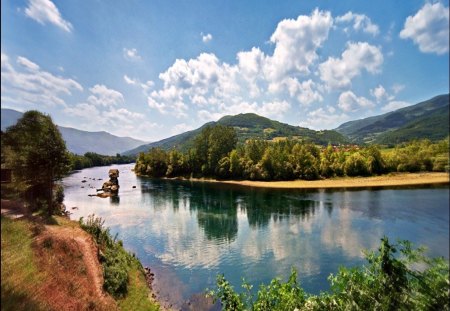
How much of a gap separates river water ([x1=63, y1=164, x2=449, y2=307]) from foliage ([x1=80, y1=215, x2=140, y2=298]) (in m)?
2.95

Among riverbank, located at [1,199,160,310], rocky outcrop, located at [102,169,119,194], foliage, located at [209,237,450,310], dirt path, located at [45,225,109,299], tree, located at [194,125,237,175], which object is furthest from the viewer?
tree, located at [194,125,237,175]

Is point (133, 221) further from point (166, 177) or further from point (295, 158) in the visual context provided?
point (166, 177)

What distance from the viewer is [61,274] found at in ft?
50.0

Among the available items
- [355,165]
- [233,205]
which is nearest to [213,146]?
[355,165]

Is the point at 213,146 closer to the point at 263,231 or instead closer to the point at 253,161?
the point at 253,161

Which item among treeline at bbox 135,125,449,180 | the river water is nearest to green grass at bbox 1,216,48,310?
the river water

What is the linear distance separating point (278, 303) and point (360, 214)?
32.7 m

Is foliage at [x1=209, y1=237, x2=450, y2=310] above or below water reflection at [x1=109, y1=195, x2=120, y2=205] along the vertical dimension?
above

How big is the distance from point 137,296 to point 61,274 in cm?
539

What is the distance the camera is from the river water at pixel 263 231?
1505 cm

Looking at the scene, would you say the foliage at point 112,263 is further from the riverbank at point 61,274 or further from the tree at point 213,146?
the tree at point 213,146

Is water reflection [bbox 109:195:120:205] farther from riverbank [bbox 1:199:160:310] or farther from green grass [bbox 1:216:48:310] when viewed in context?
green grass [bbox 1:216:48:310]

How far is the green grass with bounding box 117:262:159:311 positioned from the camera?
685 inches

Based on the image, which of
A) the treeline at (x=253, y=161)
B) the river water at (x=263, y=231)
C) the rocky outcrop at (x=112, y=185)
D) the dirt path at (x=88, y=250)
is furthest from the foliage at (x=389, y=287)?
the rocky outcrop at (x=112, y=185)
